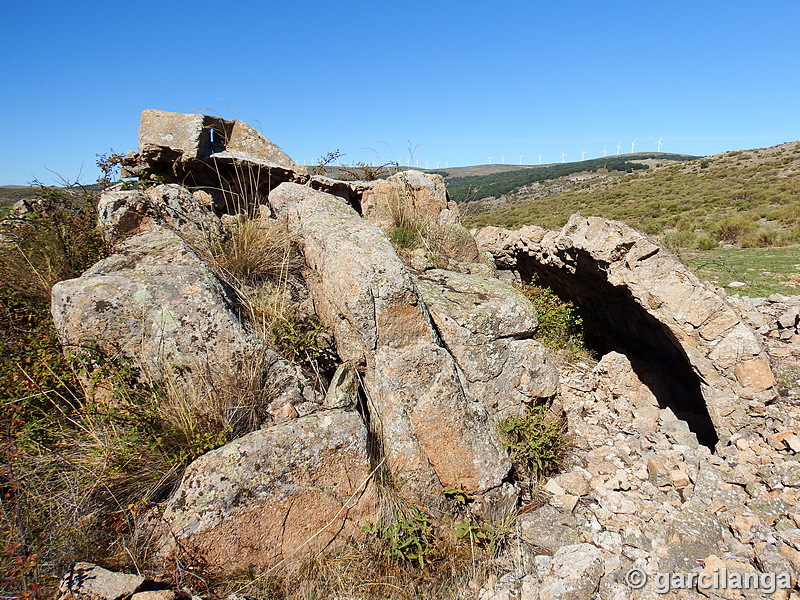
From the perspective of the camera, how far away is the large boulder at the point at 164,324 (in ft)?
11.1

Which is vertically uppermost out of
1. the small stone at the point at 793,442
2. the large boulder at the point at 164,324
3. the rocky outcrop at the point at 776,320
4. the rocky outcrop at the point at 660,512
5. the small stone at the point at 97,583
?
the large boulder at the point at 164,324

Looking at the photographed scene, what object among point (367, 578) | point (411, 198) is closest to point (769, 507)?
point (367, 578)

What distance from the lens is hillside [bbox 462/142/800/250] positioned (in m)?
20.2

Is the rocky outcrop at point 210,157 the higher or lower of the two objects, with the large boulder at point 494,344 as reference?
higher

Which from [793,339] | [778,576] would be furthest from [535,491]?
[793,339]

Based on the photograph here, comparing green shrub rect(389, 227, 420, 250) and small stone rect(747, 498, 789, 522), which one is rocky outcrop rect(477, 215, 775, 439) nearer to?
small stone rect(747, 498, 789, 522)

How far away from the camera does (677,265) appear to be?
513 centimetres

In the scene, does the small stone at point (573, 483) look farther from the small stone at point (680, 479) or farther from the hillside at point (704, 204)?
the hillside at point (704, 204)

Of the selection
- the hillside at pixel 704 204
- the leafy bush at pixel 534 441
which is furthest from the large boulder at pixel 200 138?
the leafy bush at pixel 534 441

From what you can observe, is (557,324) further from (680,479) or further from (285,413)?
(285,413)

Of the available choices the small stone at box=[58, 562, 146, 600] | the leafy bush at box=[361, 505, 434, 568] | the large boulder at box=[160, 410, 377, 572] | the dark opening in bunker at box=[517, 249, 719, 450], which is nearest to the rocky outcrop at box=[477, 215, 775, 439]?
the dark opening in bunker at box=[517, 249, 719, 450]

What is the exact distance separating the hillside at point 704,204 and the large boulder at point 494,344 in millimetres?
3515

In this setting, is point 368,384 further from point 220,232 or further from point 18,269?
point 18,269

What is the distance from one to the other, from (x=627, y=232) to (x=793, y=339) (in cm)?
257
